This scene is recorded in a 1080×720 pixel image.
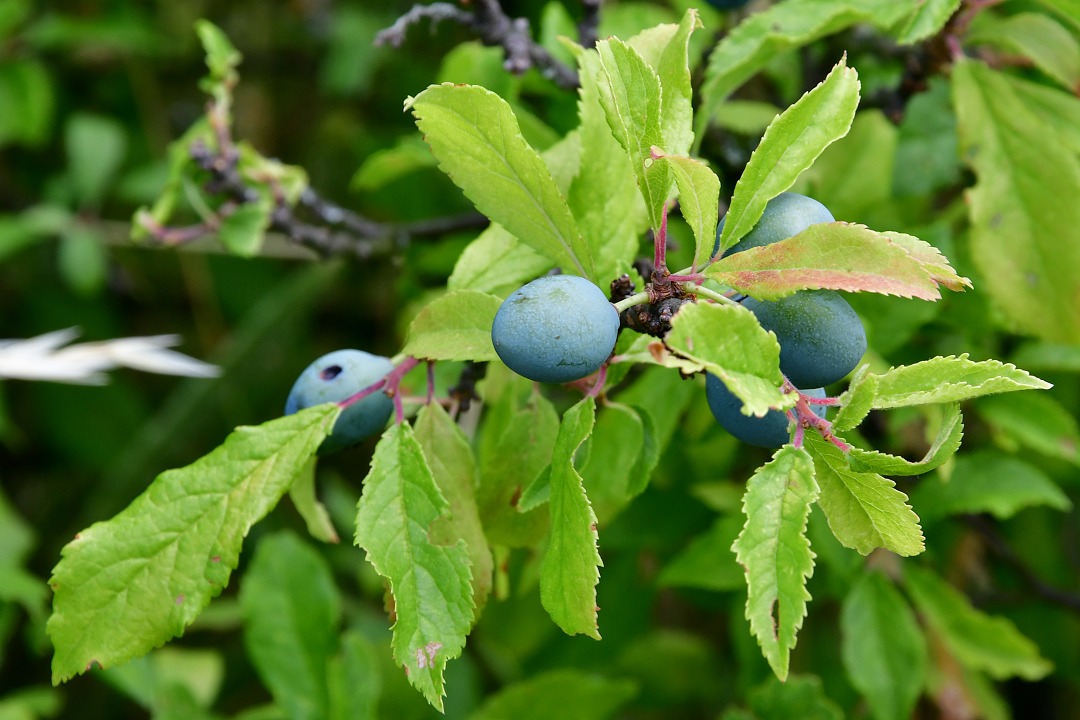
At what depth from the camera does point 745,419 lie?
2.36 ft

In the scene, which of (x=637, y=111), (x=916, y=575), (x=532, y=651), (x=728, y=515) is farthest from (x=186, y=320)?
(x=637, y=111)

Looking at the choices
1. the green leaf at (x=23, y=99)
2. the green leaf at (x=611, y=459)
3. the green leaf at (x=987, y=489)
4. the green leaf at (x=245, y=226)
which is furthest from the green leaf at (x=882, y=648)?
the green leaf at (x=23, y=99)

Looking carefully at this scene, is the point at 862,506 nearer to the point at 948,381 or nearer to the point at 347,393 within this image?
the point at 948,381

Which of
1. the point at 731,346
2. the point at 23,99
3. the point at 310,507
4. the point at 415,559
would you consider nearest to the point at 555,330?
the point at 731,346

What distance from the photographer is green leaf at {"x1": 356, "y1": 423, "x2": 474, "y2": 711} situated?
0.69 m

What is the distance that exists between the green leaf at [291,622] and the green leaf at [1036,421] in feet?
2.87

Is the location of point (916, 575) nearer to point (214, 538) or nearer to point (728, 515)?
point (728, 515)

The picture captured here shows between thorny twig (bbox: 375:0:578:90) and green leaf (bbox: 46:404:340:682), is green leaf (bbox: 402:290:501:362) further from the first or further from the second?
thorny twig (bbox: 375:0:578:90)

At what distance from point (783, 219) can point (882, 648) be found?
69 cm

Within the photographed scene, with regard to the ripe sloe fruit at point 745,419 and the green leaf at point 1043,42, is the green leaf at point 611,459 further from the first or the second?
the green leaf at point 1043,42

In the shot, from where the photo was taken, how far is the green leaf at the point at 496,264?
0.84 m

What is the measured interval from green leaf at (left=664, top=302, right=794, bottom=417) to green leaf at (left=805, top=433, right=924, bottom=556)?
0.08 meters

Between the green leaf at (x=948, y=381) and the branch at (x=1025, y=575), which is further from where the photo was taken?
the branch at (x=1025, y=575)

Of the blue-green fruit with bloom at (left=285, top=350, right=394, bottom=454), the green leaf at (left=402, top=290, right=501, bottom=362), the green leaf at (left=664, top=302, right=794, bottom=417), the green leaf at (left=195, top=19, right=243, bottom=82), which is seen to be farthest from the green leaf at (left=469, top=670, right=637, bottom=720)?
the green leaf at (left=195, top=19, right=243, bottom=82)
